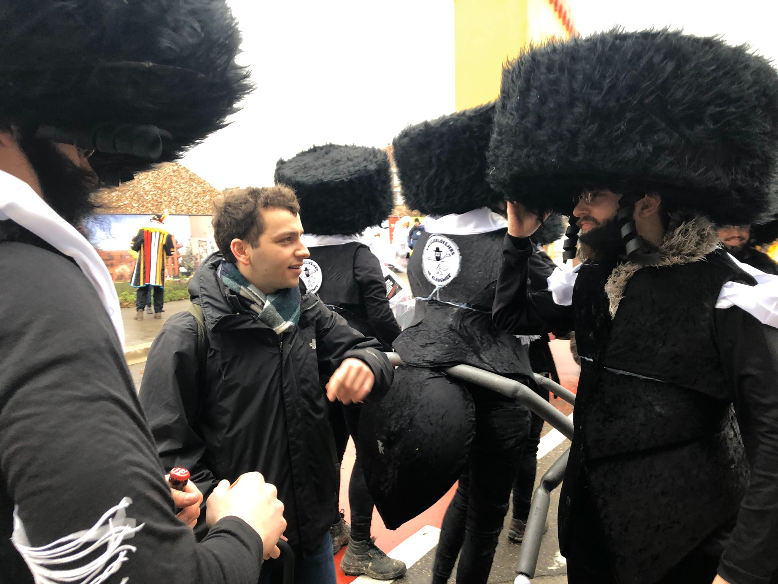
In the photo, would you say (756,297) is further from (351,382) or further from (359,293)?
(359,293)

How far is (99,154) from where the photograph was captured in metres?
0.91

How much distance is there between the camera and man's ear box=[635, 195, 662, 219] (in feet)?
4.96

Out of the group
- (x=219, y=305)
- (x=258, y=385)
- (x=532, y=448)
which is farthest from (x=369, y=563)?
(x=219, y=305)

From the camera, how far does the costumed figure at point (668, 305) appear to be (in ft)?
4.23

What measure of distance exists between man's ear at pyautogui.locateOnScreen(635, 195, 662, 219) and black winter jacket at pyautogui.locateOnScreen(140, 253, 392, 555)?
38.7 inches

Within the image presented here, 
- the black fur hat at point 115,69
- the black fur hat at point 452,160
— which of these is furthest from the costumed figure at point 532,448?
the black fur hat at point 115,69

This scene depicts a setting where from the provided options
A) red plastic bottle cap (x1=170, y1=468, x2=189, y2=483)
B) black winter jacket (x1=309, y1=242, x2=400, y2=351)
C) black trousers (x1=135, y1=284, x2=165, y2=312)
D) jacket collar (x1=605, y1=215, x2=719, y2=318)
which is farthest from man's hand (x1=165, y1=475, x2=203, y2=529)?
black trousers (x1=135, y1=284, x2=165, y2=312)

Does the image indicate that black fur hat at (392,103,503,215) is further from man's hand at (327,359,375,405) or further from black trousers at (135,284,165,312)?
black trousers at (135,284,165,312)

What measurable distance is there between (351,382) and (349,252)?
1790mm

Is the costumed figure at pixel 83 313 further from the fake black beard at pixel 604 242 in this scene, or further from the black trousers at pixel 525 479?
the black trousers at pixel 525 479

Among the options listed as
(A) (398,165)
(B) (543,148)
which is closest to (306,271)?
(A) (398,165)

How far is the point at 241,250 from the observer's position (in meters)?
1.77

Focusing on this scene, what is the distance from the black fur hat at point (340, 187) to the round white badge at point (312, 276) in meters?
0.30

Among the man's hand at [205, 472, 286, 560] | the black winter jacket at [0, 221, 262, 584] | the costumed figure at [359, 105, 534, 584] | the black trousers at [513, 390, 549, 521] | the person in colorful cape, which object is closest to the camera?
the black winter jacket at [0, 221, 262, 584]
